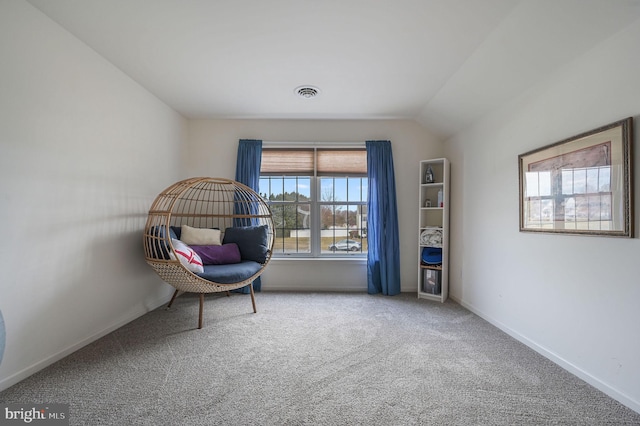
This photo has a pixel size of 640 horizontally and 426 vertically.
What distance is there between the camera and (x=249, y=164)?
3.76m

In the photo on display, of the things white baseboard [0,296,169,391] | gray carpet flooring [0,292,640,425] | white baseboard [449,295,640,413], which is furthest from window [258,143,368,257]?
white baseboard [449,295,640,413]

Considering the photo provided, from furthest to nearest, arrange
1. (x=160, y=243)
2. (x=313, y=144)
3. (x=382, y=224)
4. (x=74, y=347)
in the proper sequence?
(x=313, y=144) < (x=382, y=224) < (x=160, y=243) < (x=74, y=347)

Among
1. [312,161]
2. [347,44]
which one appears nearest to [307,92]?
[347,44]

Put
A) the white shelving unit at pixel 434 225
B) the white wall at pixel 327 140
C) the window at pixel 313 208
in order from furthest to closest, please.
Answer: the window at pixel 313 208 < the white wall at pixel 327 140 < the white shelving unit at pixel 434 225

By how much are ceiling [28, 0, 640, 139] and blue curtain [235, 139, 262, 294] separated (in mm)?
729

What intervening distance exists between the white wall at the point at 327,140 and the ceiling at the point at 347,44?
69cm

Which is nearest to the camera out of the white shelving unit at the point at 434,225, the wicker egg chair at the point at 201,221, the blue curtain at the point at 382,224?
the wicker egg chair at the point at 201,221

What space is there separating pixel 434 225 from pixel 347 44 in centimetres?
256

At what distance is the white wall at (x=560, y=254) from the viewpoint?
158 centimetres

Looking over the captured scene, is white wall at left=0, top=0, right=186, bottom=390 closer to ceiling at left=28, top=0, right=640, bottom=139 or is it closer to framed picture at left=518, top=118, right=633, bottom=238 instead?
ceiling at left=28, top=0, right=640, bottom=139

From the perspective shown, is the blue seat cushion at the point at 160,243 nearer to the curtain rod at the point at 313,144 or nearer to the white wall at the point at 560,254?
the curtain rod at the point at 313,144

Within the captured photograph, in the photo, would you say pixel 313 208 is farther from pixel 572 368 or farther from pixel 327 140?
pixel 572 368

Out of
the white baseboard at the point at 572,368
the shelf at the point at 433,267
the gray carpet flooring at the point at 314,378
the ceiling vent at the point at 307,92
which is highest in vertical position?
the ceiling vent at the point at 307,92

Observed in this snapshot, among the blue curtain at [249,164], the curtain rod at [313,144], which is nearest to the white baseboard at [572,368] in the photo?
the curtain rod at [313,144]
